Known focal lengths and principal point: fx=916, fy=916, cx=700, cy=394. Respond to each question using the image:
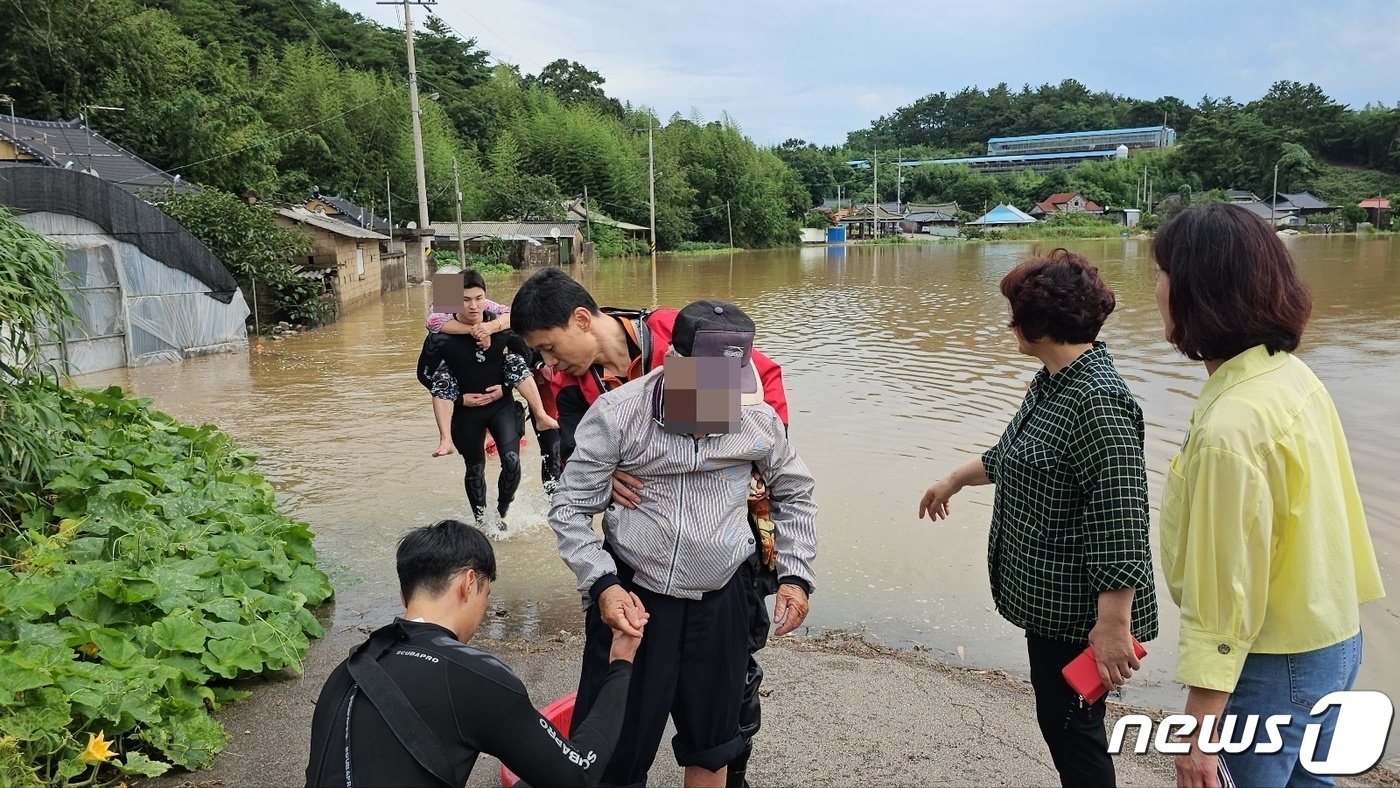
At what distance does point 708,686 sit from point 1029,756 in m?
1.58

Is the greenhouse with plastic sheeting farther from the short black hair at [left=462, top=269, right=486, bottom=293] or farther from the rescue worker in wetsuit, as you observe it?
the short black hair at [left=462, top=269, right=486, bottom=293]

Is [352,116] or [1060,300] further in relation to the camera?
[352,116]

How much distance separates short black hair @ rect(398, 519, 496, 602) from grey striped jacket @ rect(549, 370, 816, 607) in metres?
0.24

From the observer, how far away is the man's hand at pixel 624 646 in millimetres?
2297

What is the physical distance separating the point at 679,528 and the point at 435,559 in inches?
23.6

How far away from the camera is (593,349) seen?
9.24 feet

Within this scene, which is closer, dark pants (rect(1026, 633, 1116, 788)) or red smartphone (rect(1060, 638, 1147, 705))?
red smartphone (rect(1060, 638, 1147, 705))

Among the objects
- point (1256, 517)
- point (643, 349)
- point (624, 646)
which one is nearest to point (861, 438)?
point (643, 349)

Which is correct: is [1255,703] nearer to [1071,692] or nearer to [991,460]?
[1071,692]

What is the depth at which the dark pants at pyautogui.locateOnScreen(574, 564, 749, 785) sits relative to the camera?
93.2 inches

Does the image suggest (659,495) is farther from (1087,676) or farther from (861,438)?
(861,438)

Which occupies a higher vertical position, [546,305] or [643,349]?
[546,305]

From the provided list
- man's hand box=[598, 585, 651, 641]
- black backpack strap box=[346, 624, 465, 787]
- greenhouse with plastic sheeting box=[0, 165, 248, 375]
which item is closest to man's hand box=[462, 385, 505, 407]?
man's hand box=[598, 585, 651, 641]

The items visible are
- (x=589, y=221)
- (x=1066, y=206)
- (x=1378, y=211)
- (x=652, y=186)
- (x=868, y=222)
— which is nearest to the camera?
(x=589, y=221)
